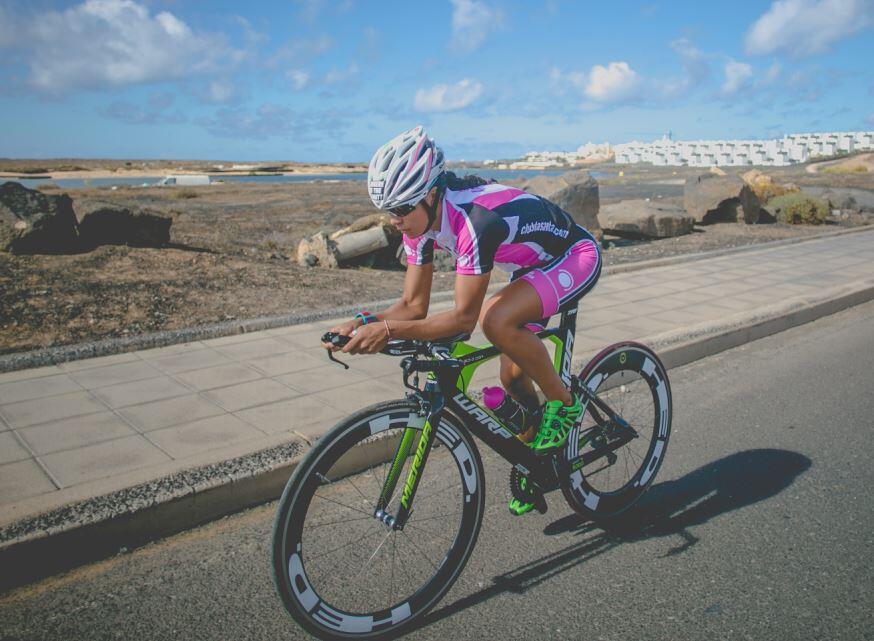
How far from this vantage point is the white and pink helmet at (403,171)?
2.94 metres

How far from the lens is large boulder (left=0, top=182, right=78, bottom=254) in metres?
9.89

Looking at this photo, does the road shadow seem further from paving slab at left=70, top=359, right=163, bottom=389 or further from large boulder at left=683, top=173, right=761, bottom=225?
large boulder at left=683, top=173, right=761, bottom=225

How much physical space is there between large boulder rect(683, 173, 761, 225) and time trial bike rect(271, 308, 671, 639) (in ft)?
54.8

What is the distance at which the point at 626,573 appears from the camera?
3.44 meters

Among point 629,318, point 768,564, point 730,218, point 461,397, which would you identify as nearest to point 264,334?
point 629,318

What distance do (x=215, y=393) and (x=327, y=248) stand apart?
21.6ft

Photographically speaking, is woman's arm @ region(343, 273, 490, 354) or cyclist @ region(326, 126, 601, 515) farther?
cyclist @ region(326, 126, 601, 515)

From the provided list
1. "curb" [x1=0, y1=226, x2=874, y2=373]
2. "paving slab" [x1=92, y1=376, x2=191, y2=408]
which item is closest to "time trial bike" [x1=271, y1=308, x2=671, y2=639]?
"paving slab" [x1=92, y1=376, x2=191, y2=408]

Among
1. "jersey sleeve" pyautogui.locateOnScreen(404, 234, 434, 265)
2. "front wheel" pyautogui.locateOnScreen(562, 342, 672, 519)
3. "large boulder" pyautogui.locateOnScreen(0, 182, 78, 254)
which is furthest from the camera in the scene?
"large boulder" pyautogui.locateOnScreen(0, 182, 78, 254)

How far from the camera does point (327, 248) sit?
467 inches

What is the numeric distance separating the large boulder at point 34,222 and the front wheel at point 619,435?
29.7ft

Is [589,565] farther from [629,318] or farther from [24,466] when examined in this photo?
[629,318]

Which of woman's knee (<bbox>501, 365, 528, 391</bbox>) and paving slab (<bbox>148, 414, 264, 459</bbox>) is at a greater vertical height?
woman's knee (<bbox>501, 365, 528, 391</bbox>)

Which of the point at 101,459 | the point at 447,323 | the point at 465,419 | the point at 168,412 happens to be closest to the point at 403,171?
the point at 447,323
